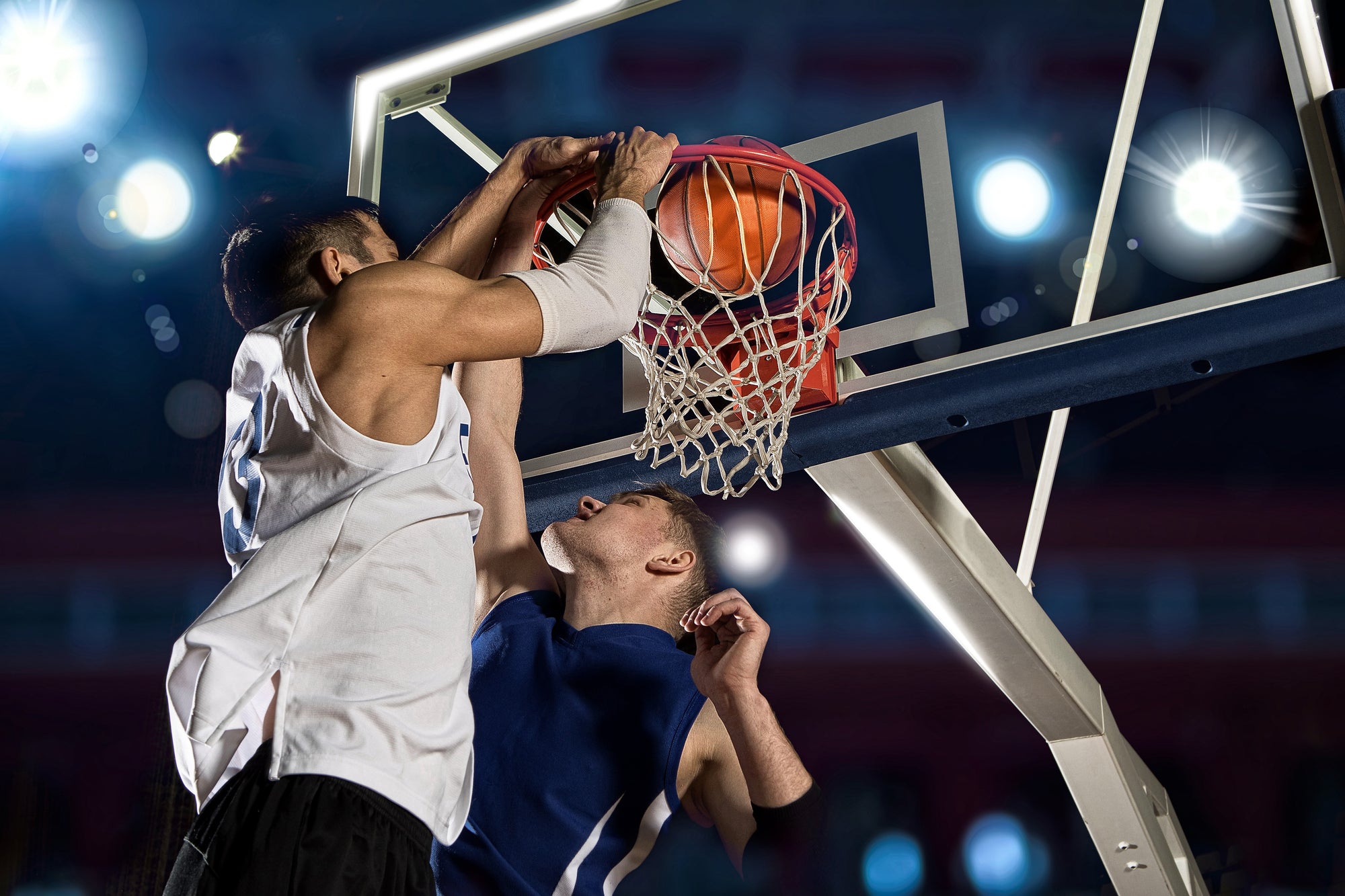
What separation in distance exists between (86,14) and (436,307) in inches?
229

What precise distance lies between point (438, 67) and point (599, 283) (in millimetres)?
1611

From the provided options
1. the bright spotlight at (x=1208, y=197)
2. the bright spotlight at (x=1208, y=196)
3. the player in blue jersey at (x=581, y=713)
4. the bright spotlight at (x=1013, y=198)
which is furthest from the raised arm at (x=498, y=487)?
the bright spotlight at (x=1013, y=198)

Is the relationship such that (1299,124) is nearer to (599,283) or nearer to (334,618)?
(599,283)

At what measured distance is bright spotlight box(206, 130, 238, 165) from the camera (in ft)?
21.7

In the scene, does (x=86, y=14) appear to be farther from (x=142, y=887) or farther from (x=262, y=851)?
(x=262, y=851)

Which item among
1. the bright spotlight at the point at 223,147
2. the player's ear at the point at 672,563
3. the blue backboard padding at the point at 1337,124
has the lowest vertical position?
the player's ear at the point at 672,563

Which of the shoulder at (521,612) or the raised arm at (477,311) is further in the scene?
the shoulder at (521,612)

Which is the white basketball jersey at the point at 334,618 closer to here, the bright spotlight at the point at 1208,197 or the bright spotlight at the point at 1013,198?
the bright spotlight at the point at 1208,197

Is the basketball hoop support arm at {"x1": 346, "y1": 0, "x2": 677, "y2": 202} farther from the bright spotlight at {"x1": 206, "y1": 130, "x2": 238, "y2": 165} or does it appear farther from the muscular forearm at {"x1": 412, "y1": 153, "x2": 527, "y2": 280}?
the bright spotlight at {"x1": 206, "y1": 130, "x2": 238, "y2": 165}

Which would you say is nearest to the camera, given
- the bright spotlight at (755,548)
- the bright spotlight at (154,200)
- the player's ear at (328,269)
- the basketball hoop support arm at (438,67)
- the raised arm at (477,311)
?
the raised arm at (477,311)

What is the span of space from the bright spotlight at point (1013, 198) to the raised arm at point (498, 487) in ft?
9.46

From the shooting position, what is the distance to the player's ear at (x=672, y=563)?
2.76m

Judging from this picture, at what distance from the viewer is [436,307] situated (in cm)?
146

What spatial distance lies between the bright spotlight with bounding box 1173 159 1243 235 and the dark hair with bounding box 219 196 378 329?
7.11 ft
